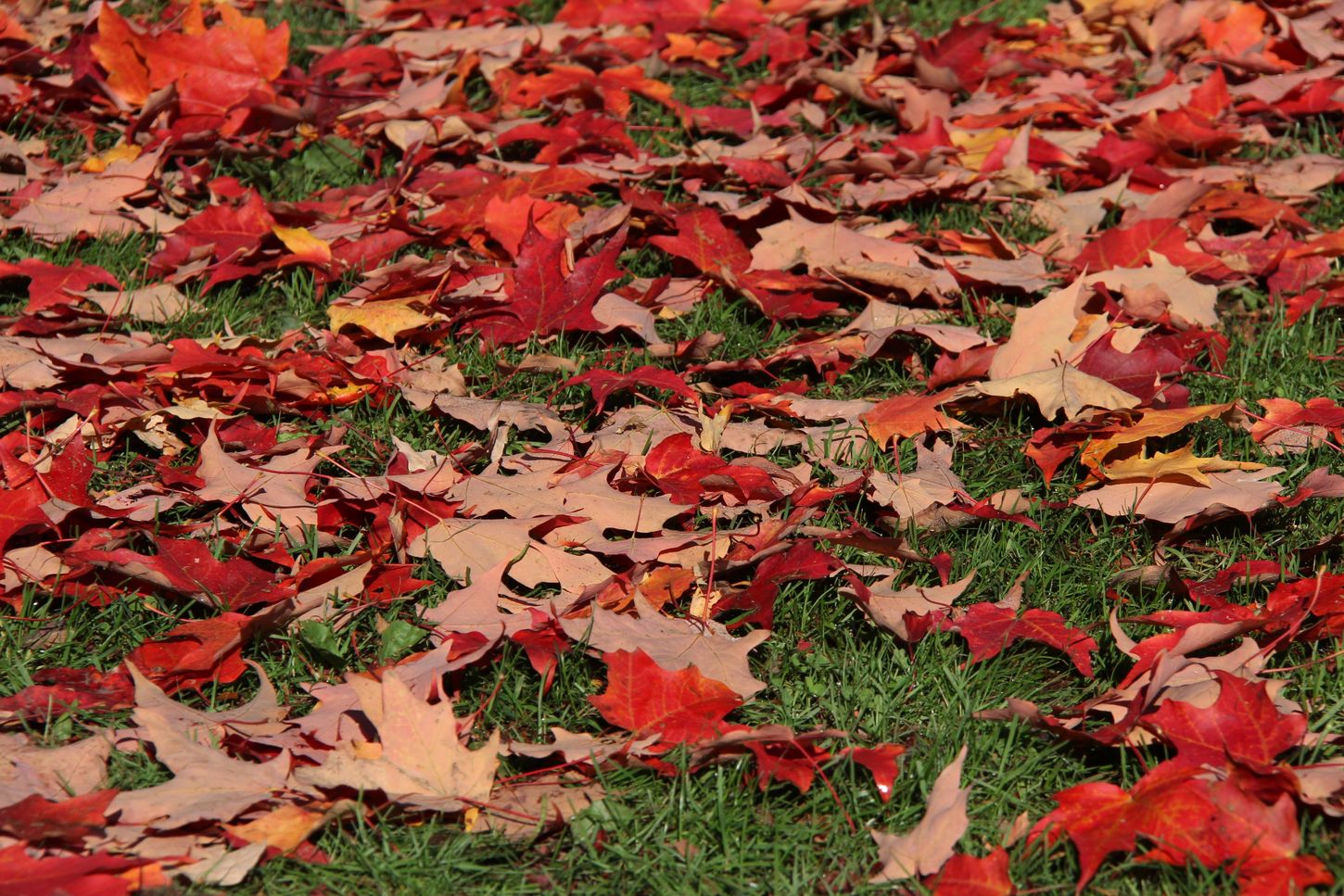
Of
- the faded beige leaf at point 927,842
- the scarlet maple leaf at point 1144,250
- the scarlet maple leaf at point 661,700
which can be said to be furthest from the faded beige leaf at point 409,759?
the scarlet maple leaf at point 1144,250

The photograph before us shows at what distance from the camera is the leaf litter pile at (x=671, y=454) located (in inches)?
72.5

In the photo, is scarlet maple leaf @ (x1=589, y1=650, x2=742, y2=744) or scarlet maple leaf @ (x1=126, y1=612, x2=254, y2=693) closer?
scarlet maple leaf @ (x1=589, y1=650, x2=742, y2=744)

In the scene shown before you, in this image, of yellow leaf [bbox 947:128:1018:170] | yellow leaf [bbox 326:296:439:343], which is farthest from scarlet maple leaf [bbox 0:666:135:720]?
yellow leaf [bbox 947:128:1018:170]

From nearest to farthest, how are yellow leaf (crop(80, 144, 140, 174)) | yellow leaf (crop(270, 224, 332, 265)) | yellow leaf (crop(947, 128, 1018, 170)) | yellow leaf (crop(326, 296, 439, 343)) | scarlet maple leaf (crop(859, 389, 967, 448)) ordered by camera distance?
scarlet maple leaf (crop(859, 389, 967, 448)) → yellow leaf (crop(326, 296, 439, 343)) → yellow leaf (crop(270, 224, 332, 265)) → yellow leaf (crop(80, 144, 140, 174)) → yellow leaf (crop(947, 128, 1018, 170))

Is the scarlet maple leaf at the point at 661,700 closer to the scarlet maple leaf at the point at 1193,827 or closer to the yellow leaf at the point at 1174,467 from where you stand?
the scarlet maple leaf at the point at 1193,827

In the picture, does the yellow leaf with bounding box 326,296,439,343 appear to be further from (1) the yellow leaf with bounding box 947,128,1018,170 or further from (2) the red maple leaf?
(1) the yellow leaf with bounding box 947,128,1018,170

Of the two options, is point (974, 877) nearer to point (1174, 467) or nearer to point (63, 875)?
point (1174, 467)

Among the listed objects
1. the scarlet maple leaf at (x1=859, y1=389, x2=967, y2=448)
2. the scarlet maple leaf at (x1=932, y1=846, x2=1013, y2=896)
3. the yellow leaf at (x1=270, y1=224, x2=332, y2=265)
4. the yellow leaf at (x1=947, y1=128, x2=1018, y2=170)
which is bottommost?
the scarlet maple leaf at (x1=932, y1=846, x2=1013, y2=896)

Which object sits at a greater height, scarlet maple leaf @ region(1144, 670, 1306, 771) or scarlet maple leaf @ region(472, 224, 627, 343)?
scarlet maple leaf @ region(472, 224, 627, 343)

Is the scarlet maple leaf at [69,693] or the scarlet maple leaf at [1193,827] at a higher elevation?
the scarlet maple leaf at [69,693]

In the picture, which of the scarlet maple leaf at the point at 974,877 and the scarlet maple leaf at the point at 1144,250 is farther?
the scarlet maple leaf at the point at 1144,250

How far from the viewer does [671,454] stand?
245 cm

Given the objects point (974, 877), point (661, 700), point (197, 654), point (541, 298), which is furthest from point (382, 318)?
point (974, 877)

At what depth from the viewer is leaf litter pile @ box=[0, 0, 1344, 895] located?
1841 mm
